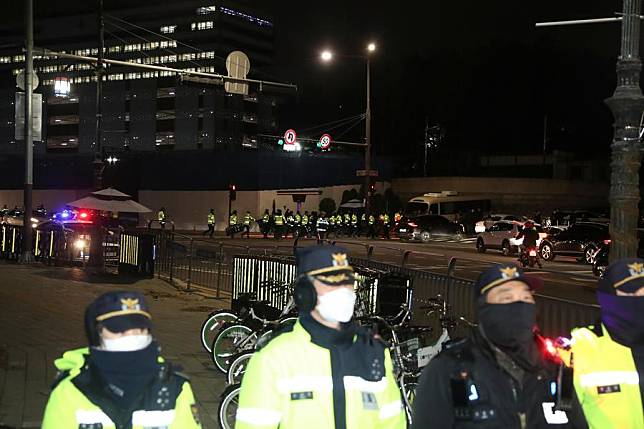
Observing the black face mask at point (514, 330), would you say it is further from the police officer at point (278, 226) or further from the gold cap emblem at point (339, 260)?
the police officer at point (278, 226)

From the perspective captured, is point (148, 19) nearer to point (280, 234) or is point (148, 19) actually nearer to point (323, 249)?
point (280, 234)

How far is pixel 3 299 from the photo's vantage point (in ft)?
48.2

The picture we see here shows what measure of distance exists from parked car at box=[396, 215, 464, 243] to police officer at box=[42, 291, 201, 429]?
41.2 metres

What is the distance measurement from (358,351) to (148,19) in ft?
407

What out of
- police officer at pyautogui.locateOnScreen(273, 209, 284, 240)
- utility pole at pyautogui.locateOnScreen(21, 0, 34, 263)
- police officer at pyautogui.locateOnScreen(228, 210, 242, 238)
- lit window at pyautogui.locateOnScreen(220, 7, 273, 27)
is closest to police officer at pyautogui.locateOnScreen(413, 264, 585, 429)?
utility pole at pyautogui.locateOnScreen(21, 0, 34, 263)

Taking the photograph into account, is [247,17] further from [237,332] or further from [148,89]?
[237,332]

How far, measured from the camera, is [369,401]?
Answer: 3232 millimetres

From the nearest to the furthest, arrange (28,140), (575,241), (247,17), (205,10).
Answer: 1. (28,140)
2. (575,241)
3. (205,10)
4. (247,17)

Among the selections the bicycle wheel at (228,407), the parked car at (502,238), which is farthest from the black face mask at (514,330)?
the parked car at (502,238)

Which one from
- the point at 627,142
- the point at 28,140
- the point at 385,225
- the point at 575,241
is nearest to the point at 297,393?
the point at 627,142

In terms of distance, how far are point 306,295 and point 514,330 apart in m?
0.93

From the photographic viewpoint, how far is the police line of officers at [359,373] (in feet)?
9.76

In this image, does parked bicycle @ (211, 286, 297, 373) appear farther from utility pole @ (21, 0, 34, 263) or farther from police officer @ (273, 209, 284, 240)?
police officer @ (273, 209, 284, 240)

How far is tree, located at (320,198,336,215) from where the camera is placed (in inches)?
2089
